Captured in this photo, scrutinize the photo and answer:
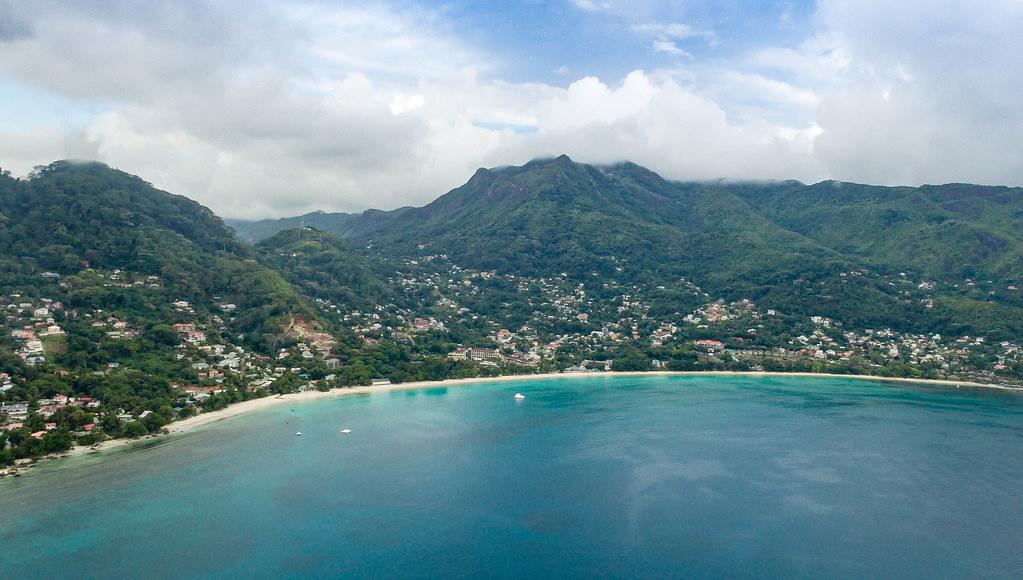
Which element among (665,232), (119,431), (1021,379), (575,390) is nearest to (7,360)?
(119,431)

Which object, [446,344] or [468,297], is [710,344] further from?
[468,297]

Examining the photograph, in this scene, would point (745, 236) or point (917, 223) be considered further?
point (745, 236)

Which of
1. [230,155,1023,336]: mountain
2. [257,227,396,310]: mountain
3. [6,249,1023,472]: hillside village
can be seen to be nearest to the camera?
[6,249,1023,472]: hillside village

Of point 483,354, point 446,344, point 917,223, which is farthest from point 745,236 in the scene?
point 446,344

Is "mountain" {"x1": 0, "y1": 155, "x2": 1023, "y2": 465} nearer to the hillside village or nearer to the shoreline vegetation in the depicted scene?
the hillside village

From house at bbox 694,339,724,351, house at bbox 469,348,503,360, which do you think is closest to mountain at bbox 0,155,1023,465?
house at bbox 694,339,724,351

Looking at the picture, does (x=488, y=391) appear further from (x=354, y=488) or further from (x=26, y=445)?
(x=26, y=445)
